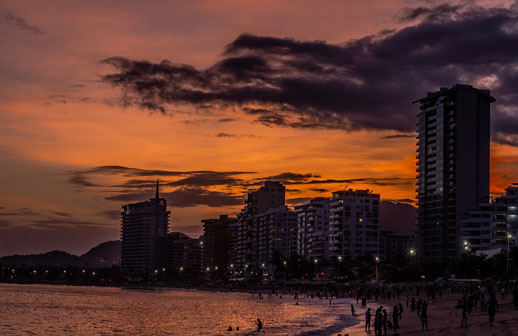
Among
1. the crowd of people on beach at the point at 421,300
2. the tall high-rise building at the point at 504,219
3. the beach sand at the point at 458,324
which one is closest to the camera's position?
the beach sand at the point at 458,324

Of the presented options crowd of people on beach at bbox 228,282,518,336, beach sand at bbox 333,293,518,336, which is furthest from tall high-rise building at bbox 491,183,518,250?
beach sand at bbox 333,293,518,336

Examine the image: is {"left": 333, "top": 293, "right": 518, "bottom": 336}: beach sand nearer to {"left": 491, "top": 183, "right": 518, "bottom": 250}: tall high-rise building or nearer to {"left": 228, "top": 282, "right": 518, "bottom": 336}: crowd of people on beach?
{"left": 228, "top": 282, "right": 518, "bottom": 336}: crowd of people on beach

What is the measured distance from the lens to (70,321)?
97.8m

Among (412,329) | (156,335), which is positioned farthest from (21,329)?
(412,329)

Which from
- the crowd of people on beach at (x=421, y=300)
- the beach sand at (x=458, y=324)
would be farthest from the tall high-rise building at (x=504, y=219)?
the beach sand at (x=458, y=324)

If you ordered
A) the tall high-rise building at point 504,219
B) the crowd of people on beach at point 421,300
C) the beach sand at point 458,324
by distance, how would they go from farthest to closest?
the tall high-rise building at point 504,219
the crowd of people on beach at point 421,300
the beach sand at point 458,324

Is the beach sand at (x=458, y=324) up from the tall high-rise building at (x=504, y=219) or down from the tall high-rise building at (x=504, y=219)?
down

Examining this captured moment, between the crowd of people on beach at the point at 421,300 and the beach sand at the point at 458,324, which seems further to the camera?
the crowd of people on beach at the point at 421,300

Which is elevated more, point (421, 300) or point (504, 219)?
point (504, 219)

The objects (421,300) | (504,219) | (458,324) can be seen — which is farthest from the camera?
(504,219)

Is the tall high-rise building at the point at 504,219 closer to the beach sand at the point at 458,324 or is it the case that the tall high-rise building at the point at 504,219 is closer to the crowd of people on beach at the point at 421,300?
the crowd of people on beach at the point at 421,300

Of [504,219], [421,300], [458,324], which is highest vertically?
[504,219]

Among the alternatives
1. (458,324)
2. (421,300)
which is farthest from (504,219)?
(458,324)

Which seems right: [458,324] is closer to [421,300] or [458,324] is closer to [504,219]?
[421,300]
